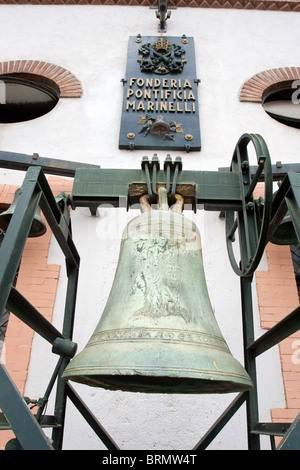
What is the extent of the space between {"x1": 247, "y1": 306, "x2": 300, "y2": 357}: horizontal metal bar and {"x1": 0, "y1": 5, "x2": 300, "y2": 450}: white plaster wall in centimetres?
67

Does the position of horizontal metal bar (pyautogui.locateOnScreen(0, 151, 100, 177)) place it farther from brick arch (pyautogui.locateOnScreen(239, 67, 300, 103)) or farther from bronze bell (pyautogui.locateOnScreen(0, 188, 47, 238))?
brick arch (pyautogui.locateOnScreen(239, 67, 300, 103))

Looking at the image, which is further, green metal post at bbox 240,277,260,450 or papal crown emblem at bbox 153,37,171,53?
papal crown emblem at bbox 153,37,171,53

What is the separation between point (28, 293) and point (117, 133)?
66.7 inches

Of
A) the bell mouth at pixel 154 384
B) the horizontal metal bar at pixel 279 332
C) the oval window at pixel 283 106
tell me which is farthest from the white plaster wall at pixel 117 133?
the bell mouth at pixel 154 384

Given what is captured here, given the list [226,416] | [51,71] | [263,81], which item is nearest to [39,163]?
[226,416]

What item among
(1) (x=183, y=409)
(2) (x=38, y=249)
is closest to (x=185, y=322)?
(1) (x=183, y=409)

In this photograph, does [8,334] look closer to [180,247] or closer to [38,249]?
[38,249]

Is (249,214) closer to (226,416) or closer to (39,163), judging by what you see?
(226,416)

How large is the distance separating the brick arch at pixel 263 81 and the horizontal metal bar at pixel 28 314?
2.99 meters

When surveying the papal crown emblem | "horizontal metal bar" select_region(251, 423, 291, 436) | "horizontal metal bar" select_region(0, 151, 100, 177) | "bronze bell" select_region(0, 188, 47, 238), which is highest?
the papal crown emblem

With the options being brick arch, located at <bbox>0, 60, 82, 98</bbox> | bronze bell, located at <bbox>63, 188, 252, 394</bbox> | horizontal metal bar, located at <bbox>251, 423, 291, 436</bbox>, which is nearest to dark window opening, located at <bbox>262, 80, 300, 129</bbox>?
brick arch, located at <bbox>0, 60, 82, 98</bbox>

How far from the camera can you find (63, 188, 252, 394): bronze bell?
3.93 feet

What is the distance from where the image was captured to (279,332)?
5.61ft

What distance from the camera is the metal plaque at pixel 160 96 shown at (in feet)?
11.6
